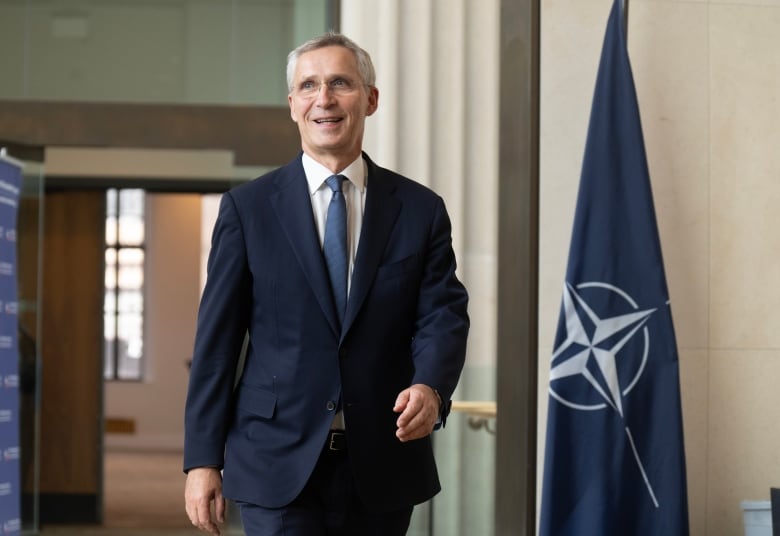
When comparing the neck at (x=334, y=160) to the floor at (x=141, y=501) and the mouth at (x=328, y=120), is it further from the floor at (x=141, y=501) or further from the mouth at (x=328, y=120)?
the floor at (x=141, y=501)

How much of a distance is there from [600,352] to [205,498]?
181cm

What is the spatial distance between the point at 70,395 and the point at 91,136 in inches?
173

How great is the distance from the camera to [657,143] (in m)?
4.11

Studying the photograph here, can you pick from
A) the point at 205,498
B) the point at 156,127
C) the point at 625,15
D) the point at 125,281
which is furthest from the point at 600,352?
the point at 125,281

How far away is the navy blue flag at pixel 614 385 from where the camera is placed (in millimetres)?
3689

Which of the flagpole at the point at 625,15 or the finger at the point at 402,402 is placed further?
the flagpole at the point at 625,15

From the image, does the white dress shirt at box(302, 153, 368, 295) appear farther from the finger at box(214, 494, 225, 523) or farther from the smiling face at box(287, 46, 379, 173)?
the finger at box(214, 494, 225, 523)

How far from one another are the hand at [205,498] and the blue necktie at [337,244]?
0.35 meters

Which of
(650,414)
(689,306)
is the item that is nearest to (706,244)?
(689,306)

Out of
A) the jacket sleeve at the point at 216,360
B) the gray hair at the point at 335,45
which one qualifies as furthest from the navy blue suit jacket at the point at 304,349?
the gray hair at the point at 335,45

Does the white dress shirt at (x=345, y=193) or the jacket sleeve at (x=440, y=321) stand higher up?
the white dress shirt at (x=345, y=193)

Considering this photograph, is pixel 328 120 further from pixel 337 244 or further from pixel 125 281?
pixel 125 281

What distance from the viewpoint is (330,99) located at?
7.23ft

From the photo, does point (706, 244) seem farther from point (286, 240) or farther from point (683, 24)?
point (286, 240)
